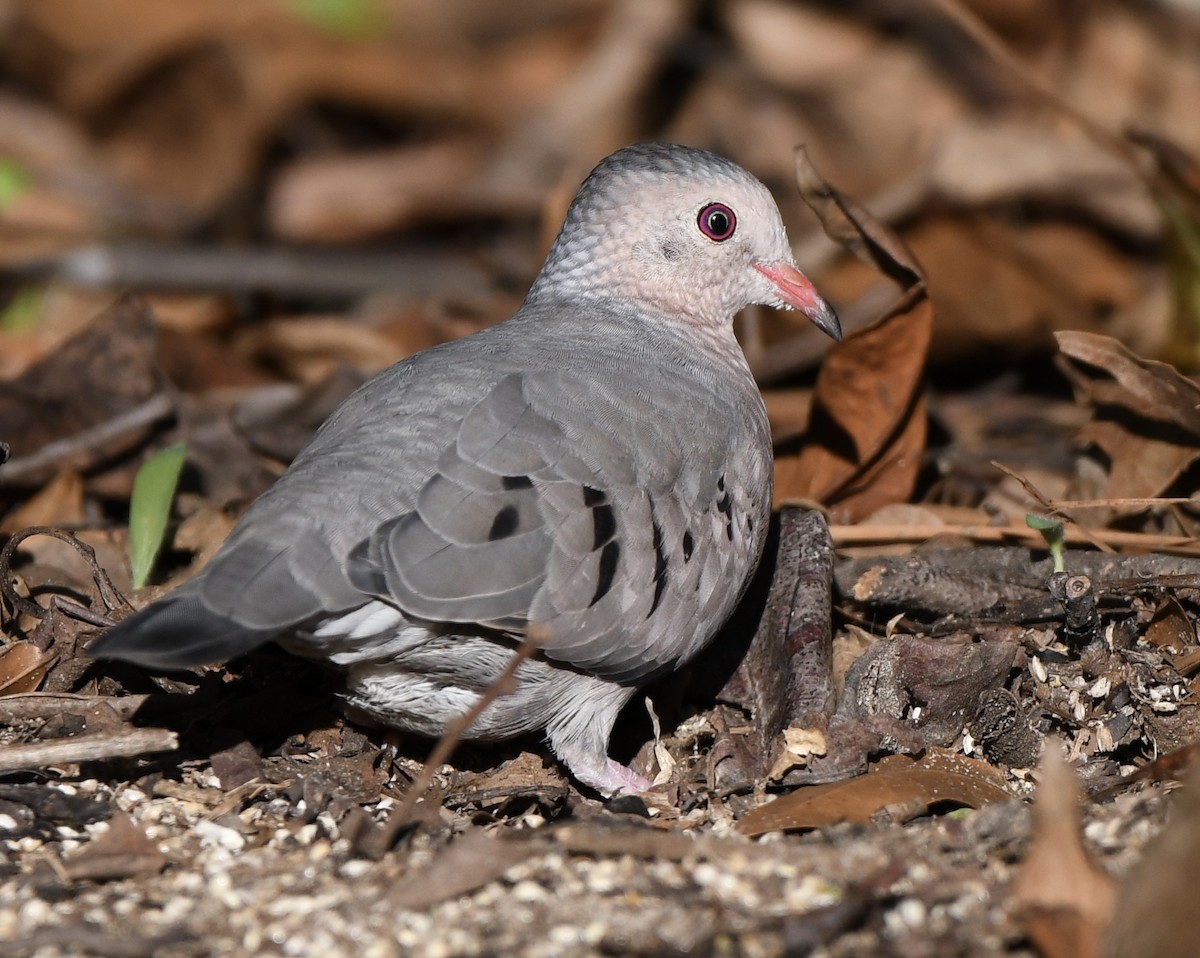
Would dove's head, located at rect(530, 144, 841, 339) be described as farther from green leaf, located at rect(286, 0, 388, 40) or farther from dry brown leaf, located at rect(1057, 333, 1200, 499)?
green leaf, located at rect(286, 0, 388, 40)

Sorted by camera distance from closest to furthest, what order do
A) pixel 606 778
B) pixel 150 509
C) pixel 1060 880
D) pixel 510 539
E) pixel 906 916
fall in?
pixel 1060 880
pixel 906 916
pixel 510 539
pixel 606 778
pixel 150 509

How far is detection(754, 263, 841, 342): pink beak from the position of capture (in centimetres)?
489

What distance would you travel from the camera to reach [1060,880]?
9.91 ft

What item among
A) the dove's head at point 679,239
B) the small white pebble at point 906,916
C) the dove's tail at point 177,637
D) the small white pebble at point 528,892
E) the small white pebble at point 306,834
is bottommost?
the small white pebble at point 306,834

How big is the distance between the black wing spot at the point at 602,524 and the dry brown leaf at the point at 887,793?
2.65 ft

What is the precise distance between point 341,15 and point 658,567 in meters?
7.89

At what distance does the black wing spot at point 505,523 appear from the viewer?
3619 mm

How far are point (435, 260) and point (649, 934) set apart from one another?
6497mm

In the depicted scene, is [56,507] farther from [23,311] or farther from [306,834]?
[23,311]

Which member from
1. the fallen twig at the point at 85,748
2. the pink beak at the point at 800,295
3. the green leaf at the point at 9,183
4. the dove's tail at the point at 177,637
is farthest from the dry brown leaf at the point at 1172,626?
the green leaf at the point at 9,183

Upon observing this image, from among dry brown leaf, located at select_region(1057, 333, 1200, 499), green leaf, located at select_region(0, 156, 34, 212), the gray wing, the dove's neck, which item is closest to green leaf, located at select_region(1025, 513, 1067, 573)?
dry brown leaf, located at select_region(1057, 333, 1200, 499)

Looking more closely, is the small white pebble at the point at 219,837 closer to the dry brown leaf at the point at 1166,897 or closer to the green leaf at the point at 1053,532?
A: the dry brown leaf at the point at 1166,897

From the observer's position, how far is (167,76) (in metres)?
9.80

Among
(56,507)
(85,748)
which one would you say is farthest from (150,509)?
(85,748)
